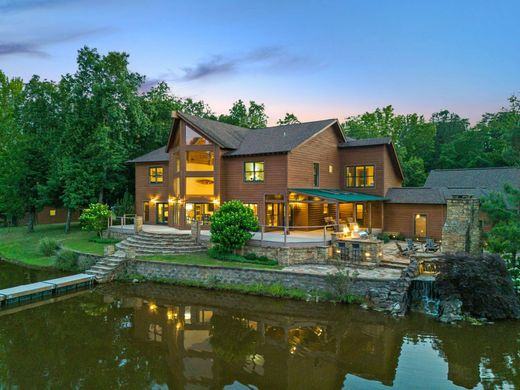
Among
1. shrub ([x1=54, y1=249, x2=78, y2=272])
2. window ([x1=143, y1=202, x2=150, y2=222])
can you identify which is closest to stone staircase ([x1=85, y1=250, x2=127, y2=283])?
shrub ([x1=54, y1=249, x2=78, y2=272])

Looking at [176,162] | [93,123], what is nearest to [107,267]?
[176,162]

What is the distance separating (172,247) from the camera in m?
21.1

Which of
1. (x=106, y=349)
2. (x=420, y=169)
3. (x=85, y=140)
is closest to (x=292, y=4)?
(x=85, y=140)

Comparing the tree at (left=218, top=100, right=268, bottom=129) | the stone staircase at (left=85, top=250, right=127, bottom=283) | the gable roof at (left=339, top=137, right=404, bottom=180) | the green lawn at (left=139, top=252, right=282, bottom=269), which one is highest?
the tree at (left=218, top=100, right=268, bottom=129)

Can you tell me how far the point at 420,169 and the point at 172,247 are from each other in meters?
31.8

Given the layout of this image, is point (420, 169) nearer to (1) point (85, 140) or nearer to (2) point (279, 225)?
(2) point (279, 225)

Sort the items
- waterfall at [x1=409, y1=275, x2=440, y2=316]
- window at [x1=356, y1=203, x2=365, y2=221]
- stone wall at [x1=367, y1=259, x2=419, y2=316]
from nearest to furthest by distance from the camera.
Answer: stone wall at [x1=367, y1=259, x2=419, y2=316]
waterfall at [x1=409, y1=275, x2=440, y2=316]
window at [x1=356, y1=203, x2=365, y2=221]

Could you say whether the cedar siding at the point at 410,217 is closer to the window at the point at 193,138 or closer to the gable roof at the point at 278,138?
the gable roof at the point at 278,138

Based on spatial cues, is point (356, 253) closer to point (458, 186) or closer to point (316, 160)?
point (316, 160)

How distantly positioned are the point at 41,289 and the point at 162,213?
44.0 feet

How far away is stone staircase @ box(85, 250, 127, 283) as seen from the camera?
18.9 meters

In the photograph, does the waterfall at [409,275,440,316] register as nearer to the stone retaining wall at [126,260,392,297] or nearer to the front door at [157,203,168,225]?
the stone retaining wall at [126,260,392,297]

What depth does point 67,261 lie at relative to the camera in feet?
69.1

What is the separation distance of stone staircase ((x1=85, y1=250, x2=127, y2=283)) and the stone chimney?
17940mm
